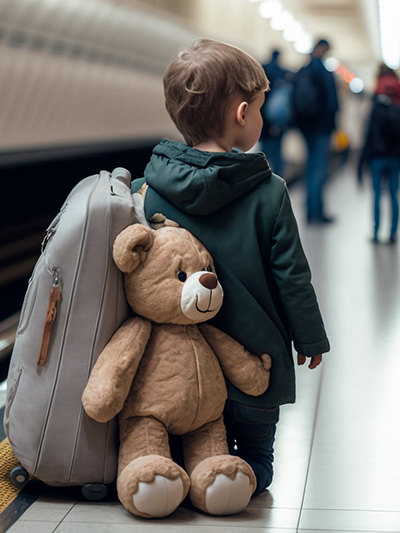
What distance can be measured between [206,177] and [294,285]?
0.38 m

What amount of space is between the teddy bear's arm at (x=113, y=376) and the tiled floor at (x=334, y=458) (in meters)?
0.30

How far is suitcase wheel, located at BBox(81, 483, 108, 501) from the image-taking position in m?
2.41

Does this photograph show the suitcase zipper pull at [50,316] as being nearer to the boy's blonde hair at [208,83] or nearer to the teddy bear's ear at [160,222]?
the teddy bear's ear at [160,222]

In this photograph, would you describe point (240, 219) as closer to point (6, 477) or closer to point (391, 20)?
point (6, 477)

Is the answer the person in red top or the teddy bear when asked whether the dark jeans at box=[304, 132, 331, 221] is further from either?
the teddy bear

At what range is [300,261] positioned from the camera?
245 centimetres

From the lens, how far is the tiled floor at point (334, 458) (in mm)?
2299

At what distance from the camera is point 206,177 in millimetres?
2398

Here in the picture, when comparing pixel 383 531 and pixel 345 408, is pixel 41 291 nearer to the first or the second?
pixel 383 531

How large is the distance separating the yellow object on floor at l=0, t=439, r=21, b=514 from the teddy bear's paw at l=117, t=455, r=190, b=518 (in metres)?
0.38

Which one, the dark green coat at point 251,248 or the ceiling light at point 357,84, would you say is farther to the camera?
the ceiling light at point 357,84

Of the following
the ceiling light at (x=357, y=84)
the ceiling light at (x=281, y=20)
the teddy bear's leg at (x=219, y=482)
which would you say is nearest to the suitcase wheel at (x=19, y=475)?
the teddy bear's leg at (x=219, y=482)

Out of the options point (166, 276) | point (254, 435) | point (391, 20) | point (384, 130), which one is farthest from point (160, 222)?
point (391, 20)

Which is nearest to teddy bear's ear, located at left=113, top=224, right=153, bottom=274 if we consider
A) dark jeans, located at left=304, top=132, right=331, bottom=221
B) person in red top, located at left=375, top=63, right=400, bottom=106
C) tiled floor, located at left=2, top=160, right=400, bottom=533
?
tiled floor, located at left=2, top=160, right=400, bottom=533
